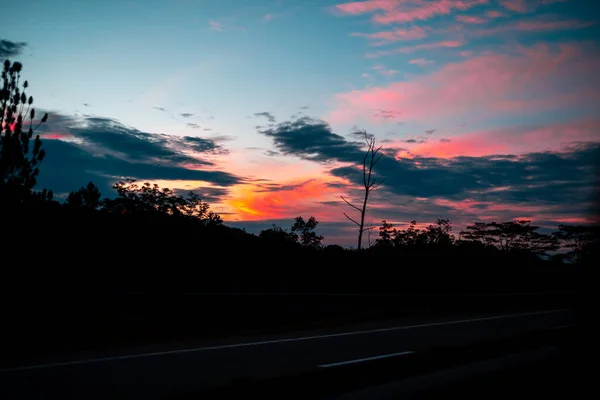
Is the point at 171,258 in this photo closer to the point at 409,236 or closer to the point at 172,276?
the point at 172,276

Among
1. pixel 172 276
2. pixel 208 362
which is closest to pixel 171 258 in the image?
pixel 172 276

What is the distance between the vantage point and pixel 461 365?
1052 cm

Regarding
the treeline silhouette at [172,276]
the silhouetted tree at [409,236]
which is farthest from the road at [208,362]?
the silhouetted tree at [409,236]

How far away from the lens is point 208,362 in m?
10.2

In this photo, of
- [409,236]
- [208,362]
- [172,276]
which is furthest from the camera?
[409,236]

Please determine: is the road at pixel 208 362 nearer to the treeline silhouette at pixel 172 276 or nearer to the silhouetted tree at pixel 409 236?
the treeline silhouette at pixel 172 276

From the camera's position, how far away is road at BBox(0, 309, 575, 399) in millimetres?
7922

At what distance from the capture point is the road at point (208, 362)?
792 centimetres

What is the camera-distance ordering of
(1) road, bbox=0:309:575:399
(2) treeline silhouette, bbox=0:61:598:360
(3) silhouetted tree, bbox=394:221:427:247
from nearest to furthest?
(1) road, bbox=0:309:575:399 → (2) treeline silhouette, bbox=0:61:598:360 → (3) silhouetted tree, bbox=394:221:427:247

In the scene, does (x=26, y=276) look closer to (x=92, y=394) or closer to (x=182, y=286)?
(x=182, y=286)

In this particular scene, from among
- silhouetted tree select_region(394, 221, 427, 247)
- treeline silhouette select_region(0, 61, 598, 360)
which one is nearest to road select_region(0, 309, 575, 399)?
treeline silhouette select_region(0, 61, 598, 360)

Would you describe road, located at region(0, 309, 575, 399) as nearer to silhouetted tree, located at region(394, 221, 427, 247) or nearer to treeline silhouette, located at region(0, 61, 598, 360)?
treeline silhouette, located at region(0, 61, 598, 360)

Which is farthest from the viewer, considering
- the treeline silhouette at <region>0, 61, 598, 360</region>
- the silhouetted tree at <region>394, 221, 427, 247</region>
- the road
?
the silhouetted tree at <region>394, 221, 427, 247</region>

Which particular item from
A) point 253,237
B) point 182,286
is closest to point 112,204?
point 253,237
